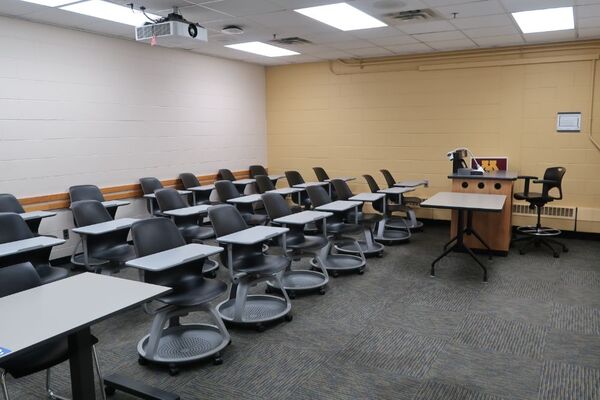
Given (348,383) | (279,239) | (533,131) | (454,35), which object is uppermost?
(454,35)

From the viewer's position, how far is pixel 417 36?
6.20 metres

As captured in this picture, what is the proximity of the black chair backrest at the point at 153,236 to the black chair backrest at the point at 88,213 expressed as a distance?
1.42 m

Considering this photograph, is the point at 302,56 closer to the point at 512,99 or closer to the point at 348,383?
the point at 512,99

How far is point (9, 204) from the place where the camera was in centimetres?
479

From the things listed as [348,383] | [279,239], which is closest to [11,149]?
[279,239]

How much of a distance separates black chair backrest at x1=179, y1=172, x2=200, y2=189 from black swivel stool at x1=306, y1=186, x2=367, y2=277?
2352mm

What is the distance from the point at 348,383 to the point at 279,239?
155 centimetres

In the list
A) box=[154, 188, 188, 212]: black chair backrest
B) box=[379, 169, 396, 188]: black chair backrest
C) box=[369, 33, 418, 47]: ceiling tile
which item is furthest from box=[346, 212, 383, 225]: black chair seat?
box=[369, 33, 418, 47]: ceiling tile

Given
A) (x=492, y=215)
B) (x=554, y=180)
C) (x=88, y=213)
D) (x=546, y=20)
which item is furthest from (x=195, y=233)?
(x=546, y=20)

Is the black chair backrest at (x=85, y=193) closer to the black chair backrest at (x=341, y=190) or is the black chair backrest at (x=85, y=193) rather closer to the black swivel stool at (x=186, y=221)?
the black swivel stool at (x=186, y=221)

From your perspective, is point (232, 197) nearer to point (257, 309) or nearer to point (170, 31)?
point (170, 31)

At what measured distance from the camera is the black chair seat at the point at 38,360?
2244 millimetres

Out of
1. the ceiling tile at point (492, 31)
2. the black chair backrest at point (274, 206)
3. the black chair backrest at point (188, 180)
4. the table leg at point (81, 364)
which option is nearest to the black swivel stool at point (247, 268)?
the black chair backrest at point (274, 206)

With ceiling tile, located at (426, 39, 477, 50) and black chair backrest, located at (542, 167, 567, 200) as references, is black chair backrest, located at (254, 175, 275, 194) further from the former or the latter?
black chair backrest, located at (542, 167, 567, 200)
